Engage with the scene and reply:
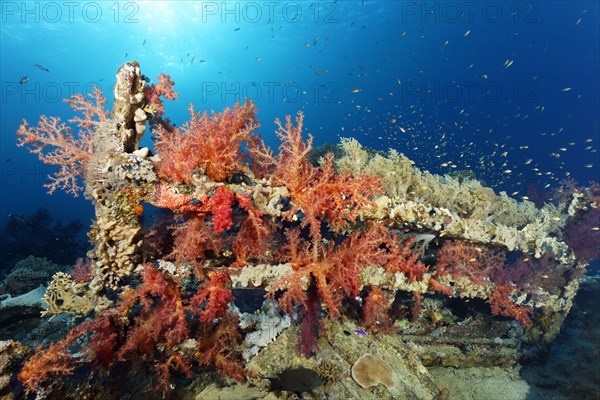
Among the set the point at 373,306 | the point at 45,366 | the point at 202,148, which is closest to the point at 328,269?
the point at 373,306

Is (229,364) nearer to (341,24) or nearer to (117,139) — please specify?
(117,139)

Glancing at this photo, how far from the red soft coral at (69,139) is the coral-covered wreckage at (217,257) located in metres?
0.02

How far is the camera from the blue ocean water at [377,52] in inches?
2064

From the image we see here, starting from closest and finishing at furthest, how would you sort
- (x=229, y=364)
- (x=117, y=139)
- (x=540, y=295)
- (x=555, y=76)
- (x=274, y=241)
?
(x=117, y=139) < (x=229, y=364) < (x=274, y=241) < (x=540, y=295) < (x=555, y=76)

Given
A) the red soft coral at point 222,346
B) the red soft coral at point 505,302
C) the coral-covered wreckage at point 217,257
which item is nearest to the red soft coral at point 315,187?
the coral-covered wreckage at point 217,257

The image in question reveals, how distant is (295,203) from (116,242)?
2.46m

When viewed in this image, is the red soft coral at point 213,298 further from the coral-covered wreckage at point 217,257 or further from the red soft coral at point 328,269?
the red soft coral at point 328,269

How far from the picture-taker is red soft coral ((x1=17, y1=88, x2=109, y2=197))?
13.9 ft

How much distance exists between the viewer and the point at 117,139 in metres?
3.94

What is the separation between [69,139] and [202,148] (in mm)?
2189

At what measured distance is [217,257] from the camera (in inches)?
183

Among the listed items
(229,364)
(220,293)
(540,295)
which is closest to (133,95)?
(220,293)

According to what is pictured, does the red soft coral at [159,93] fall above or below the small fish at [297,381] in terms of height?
above

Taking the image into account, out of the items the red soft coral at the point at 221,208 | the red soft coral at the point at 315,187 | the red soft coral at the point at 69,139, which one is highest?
the red soft coral at the point at 69,139
